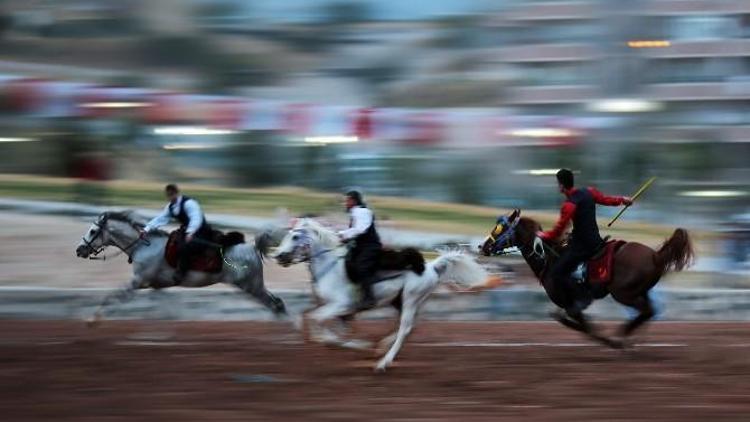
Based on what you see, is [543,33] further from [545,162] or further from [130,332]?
[130,332]

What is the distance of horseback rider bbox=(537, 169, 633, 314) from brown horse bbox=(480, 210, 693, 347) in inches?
3.8

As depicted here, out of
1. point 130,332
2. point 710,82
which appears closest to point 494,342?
point 130,332

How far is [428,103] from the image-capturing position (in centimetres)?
3906

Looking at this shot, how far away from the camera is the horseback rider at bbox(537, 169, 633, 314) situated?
40.7ft

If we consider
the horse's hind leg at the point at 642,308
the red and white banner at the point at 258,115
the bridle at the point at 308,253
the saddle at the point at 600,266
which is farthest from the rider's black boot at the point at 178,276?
the red and white banner at the point at 258,115

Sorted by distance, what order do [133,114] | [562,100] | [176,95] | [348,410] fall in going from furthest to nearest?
1. [562,100]
2. [176,95]
3. [133,114]
4. [348,410]

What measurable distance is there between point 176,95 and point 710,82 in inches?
840

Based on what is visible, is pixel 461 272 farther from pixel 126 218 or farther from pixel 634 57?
pixel 634 57

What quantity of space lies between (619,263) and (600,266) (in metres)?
0.21

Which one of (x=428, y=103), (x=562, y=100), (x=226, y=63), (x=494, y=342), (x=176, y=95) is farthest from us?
(x=562, y=100)

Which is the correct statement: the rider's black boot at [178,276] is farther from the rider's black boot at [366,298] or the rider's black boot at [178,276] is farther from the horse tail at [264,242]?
the rider's black boot at [366,298]

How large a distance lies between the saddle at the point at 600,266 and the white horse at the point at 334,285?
1885 mm

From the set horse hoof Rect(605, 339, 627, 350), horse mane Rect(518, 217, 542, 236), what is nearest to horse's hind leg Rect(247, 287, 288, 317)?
horse mane Rect(518, 217, 542, 236)

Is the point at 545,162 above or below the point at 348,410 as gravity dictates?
below
